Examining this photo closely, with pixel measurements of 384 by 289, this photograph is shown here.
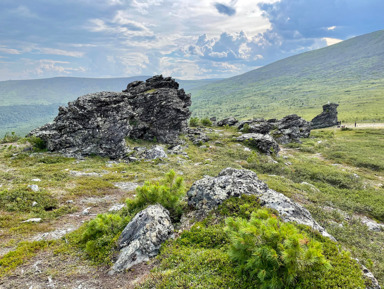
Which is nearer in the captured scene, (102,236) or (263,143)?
(102,236)

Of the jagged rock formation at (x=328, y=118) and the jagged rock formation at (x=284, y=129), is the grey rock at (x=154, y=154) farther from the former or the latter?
the jagged rock formation at (x=328, y=118)

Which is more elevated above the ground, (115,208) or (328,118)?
(115,208)

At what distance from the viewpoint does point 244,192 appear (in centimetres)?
1277

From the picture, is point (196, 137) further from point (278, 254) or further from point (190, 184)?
point (278, 254)

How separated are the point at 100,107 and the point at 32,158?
12209 mm

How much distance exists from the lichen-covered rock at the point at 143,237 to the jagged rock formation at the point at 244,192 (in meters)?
2.76

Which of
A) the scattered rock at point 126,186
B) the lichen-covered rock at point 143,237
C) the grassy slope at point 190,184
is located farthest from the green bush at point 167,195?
the scattered rock at point 126,186

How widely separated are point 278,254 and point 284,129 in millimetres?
68819

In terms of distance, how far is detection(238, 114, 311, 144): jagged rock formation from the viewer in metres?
58.2

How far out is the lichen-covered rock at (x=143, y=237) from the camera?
9141 mm

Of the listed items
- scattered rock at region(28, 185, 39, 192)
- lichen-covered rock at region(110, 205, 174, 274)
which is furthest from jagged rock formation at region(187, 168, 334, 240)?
scattered rock at region(28, 185, 39, 192)

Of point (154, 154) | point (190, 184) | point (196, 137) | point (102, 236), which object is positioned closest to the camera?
point (102, 236)

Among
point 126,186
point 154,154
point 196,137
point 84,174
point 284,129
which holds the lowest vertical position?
point 284,129

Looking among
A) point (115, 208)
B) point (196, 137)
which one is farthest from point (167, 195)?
point (196, 137)
